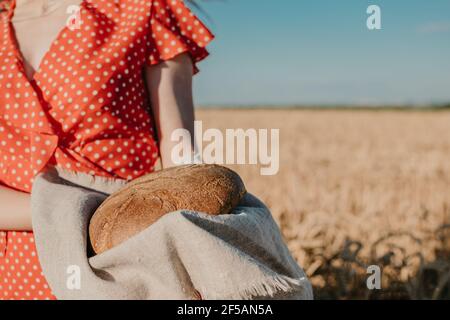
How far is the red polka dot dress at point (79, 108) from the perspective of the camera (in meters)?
1.59

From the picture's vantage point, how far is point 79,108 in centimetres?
159

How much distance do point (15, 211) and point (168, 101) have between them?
1.65ft

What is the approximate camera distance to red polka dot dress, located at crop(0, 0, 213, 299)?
1594 mm

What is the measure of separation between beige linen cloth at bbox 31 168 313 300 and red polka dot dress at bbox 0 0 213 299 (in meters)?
0.32

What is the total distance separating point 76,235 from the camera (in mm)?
1230

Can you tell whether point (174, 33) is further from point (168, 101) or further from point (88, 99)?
point (88, 99)

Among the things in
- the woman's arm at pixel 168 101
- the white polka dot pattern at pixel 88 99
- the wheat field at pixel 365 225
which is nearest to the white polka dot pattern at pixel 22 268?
the white polka dot pattern at pixel 88 99

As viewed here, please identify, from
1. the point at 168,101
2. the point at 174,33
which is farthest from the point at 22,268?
the point at 174,33

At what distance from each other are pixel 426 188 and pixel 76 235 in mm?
4566

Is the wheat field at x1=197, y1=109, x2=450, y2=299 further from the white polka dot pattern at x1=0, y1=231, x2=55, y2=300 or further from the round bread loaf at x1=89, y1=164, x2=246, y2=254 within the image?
the round bread loaf at x1=89, y1=164, x2=246, y2=254

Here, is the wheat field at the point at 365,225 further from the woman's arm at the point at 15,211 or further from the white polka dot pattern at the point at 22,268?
the woman's arm at the point at 15,211

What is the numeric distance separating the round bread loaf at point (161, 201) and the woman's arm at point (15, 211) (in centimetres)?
32
